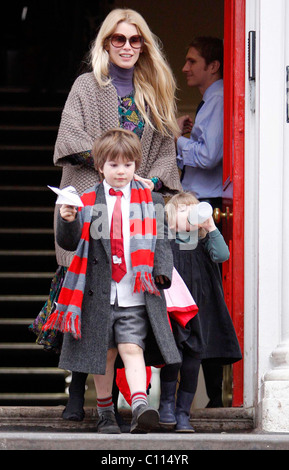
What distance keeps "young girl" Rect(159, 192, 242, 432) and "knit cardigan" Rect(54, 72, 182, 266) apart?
38 centimetres

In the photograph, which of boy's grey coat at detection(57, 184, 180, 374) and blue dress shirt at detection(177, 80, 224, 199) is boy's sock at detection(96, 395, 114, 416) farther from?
blue dress shirt at detection(177, 80, 224, 199)

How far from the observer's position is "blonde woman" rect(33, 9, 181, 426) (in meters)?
5.07

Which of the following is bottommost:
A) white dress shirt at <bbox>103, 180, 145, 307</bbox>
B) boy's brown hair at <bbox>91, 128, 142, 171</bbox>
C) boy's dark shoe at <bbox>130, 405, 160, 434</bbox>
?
boy's dark shoe at <bbox>130, 405, 160, 434</bbox>

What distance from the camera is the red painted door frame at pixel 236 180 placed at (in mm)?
5375


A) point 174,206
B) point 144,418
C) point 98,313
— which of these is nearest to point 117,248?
point 98,313

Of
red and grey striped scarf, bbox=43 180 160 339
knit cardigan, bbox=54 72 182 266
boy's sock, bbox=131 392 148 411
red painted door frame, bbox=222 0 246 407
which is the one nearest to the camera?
boy's sock, bbox=131 392 148 411

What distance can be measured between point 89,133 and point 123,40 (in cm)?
48

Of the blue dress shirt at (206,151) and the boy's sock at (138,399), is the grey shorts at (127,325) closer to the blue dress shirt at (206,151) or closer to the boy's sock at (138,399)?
the boy's sock at (138,399)

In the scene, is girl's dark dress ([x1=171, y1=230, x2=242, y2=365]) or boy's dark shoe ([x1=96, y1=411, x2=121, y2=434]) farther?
girl's dark dress ([x1=171, y1=230, x2=242, y2=365])

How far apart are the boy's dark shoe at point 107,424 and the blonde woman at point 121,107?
62 cm

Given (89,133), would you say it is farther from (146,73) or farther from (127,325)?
(127,325)

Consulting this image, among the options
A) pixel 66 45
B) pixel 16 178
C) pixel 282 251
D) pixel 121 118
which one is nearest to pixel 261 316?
pixel 282 251

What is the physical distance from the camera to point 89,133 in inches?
199

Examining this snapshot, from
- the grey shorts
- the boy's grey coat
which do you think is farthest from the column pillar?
the grey shorts
